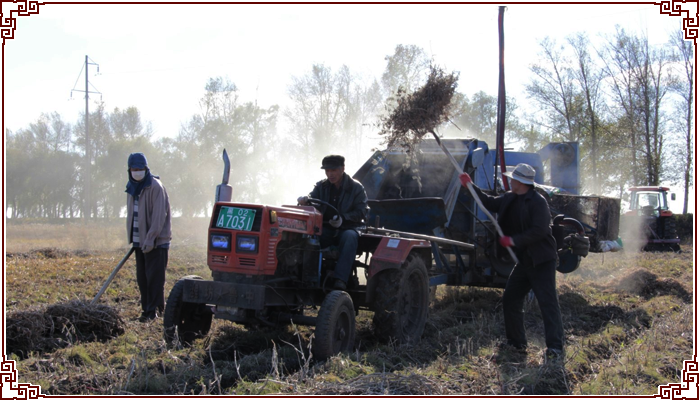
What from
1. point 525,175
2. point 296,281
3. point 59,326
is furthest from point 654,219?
point 59,326

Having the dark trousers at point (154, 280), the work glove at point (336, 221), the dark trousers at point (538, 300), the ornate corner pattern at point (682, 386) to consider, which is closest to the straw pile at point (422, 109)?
the work glove at point (336, 221)

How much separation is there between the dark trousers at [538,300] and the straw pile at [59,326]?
415 cm

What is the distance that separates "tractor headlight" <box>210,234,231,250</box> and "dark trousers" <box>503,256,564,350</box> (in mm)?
2950

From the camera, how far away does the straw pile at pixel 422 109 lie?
712 centimetres

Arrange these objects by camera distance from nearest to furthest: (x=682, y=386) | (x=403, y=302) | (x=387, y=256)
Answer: (x=682, y=386) → (x=387, y=256) → (x=403, y=302)

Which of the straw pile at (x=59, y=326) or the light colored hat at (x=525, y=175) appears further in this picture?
the light colored hat at (x=525, y=175)

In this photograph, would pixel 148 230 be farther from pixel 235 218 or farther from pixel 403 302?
pixel 403 302

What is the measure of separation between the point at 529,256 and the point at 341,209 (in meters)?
2.07

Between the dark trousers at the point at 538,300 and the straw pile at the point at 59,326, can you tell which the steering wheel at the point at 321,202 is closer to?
the dark trousers at the point at 538,300

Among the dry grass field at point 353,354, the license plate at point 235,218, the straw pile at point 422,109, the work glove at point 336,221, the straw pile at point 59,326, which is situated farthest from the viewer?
the straw pile at point 422,109

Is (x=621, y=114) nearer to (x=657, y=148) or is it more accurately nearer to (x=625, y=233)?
(x=657, y=148)

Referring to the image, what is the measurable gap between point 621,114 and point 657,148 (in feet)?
9.75

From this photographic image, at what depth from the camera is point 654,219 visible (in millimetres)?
22312

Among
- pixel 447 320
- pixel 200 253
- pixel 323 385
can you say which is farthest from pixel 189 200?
pixel 323 385
